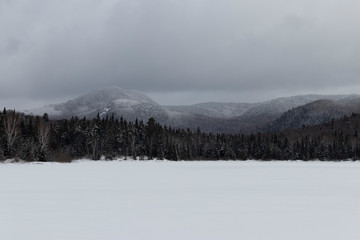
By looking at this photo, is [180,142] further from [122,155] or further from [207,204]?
[207,204]

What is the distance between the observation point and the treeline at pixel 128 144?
90125mm

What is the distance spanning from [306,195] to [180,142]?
109 m

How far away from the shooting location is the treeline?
90.1 m

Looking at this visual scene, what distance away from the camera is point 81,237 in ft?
41.3

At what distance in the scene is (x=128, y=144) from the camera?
123375mm

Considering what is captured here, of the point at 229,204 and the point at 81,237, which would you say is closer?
the point at 81,237

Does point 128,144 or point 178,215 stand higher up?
point 128,144

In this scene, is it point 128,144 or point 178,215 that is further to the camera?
point 128,144

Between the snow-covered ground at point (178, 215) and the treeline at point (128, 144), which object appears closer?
the snow-covered ground at point (178, 215)

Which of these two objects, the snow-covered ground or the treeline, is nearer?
the snow-covered ground

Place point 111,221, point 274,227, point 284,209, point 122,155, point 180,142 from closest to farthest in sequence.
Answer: point 274,227 < point 111,221 < point 284,209 < point 122,155 < point 180,142

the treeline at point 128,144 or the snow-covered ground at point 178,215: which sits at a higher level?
the treeline at point 128,144

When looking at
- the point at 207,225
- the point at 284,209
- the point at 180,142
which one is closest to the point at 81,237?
the point at 207,225

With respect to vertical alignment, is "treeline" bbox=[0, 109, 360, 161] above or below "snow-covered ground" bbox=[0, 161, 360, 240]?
above
